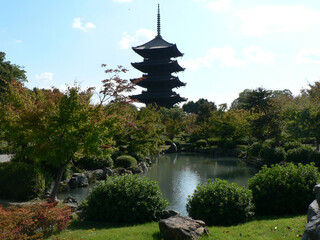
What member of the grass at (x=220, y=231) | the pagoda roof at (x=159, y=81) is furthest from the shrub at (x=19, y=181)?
the pagoda roof at (x=159, y=81)

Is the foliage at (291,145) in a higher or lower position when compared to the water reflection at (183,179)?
higher

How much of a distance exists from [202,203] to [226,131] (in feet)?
77.7

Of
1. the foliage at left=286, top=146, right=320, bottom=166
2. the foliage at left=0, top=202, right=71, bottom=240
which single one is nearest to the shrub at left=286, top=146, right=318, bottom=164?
the foliage at left=286, top=146, right=320, bottom=166

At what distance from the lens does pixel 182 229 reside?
4.89 meters

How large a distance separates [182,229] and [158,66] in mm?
36832

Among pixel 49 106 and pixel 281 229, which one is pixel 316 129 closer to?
pixel 281 229

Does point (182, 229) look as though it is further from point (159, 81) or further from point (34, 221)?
point (159, 81)

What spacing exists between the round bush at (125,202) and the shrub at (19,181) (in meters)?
3.34

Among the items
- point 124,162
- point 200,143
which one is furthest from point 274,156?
point 200,143

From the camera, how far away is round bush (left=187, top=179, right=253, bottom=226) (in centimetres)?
619

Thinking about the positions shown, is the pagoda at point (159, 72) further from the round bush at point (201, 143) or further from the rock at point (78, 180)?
the rock at point (78, 180)

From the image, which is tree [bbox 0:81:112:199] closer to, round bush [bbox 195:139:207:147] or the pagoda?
round bush [bbox 195:139:207:147]

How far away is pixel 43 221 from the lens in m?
5.19

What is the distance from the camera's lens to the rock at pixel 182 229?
486cm
